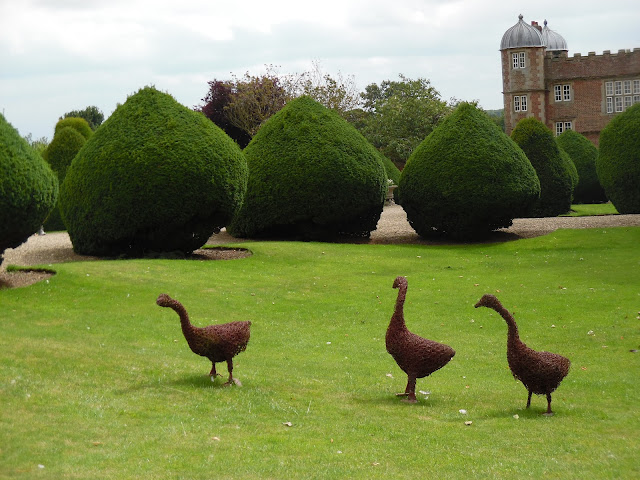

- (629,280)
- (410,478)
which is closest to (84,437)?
(410,478)

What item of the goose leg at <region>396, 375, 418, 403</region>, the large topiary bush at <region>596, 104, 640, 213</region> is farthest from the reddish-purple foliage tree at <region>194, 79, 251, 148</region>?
the goose leg at <region>396, 375, 418, 403</region>

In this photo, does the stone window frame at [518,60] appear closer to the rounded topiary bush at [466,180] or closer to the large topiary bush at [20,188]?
the rounded topiary bush at [466,180]

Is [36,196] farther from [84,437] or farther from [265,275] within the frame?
[84,437]

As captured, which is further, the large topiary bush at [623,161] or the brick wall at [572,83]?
the brick wall at [572,83]

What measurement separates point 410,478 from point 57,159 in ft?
86.1

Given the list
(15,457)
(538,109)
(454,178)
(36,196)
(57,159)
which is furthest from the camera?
(538,109)

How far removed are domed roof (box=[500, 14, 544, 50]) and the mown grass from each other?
156 ft

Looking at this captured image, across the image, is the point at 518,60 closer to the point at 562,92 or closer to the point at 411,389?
the point at 562,92

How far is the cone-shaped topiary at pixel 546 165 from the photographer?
106ft

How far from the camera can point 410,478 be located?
6.60 metres

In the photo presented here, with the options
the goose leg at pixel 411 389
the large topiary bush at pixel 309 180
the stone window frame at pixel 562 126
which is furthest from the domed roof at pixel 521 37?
the goose leg at pixel 411 389

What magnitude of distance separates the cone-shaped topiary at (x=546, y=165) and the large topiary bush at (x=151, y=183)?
1512cm

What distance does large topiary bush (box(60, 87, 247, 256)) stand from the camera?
64.2 ft

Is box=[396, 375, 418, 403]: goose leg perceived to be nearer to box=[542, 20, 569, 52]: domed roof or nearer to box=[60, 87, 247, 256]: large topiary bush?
box=[60, 87, 247, 256]: large topiary bush
